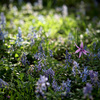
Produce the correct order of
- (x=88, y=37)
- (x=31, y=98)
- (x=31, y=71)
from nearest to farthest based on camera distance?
(x=31, y=98), (x=31, y=71), (x=88, y=37)

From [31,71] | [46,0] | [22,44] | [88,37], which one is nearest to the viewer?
[31,71]

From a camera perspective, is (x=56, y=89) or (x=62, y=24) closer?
(x=56, y=89)

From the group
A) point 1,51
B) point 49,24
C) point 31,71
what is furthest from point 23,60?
point 49,24

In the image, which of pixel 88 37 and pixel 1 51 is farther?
pixel 88 37

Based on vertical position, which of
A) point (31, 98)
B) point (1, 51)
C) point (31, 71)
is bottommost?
point (31, 98)

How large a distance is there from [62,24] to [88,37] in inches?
48.9

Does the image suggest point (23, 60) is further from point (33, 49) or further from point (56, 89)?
point (56, 89)

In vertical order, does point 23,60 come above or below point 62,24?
below

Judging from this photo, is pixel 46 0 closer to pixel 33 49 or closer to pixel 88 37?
pixel 88 37

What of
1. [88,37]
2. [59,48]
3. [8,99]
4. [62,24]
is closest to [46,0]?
[62,24]

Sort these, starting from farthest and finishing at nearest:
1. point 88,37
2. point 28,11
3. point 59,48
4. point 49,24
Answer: point 28,11 < point 49,24 < point 88,37 < point 59,48

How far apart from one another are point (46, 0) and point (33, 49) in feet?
22.6

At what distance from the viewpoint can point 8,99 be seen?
6.62 feet

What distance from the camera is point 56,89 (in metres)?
1.85
